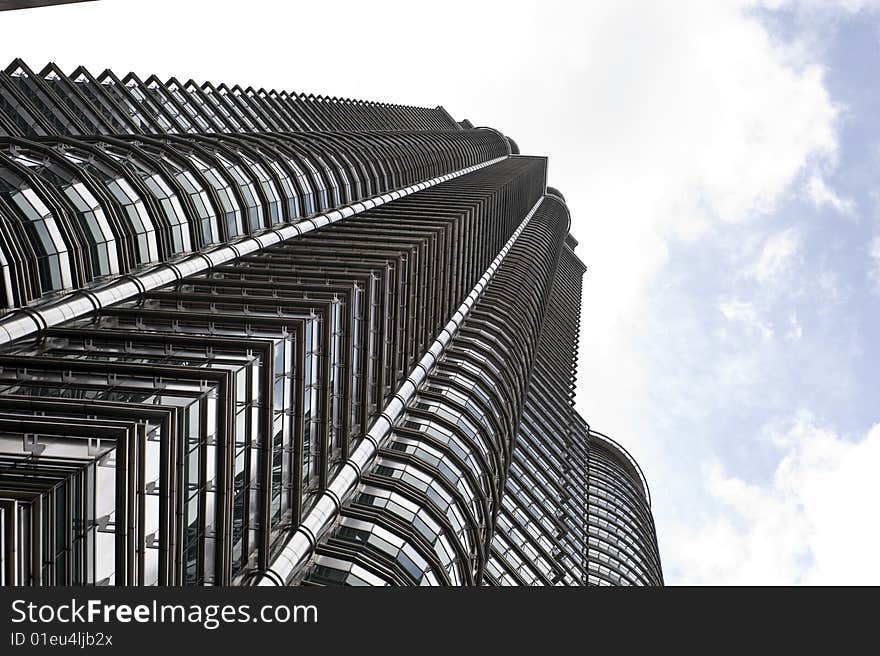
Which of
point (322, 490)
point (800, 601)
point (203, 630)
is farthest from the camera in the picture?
point (322, 490)

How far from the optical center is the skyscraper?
20.3m

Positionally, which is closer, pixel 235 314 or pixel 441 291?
pixel 235 314

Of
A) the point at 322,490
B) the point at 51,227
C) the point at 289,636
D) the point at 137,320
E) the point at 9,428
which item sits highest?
the point at 51,227

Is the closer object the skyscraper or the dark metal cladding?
the dark metal cladding

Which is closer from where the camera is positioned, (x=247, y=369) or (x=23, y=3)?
(x=23, y=3)

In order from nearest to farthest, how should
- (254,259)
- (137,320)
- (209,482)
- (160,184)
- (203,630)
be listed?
1. (203,630)
2. (209,482)
3. (137,320)
4. (160,184)
5. (254,259)

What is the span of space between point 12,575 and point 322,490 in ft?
60.9

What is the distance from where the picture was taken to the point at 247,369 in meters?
24.8

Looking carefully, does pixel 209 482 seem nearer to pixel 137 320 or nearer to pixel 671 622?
pixel 137 320

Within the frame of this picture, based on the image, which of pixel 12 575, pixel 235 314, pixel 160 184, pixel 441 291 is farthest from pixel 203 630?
pixel 441 291

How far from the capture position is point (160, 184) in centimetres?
4100

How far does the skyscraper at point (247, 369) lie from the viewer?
20.3 meters

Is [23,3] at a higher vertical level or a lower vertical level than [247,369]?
higher

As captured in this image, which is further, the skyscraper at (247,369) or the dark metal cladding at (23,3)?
the skyscraper at (247,369)
